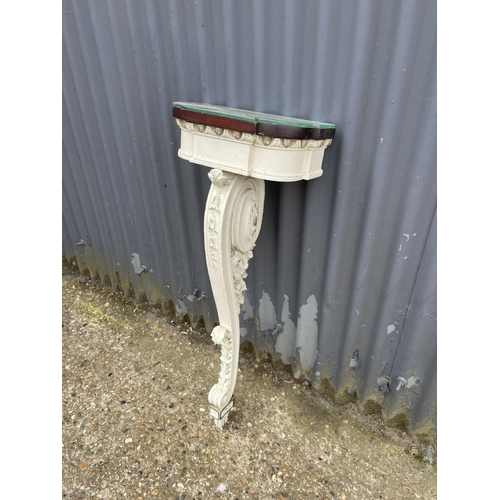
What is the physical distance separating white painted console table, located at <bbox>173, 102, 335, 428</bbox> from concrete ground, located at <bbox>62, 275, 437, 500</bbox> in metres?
0.51

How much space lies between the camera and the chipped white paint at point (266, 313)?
1752 millimetres

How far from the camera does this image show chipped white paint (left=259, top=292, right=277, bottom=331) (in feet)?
5.75

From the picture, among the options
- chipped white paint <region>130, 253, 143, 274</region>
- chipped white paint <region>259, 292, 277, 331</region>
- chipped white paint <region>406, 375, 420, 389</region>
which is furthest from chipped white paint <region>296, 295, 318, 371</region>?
chipped white paint <region>130, 253, 143, 274</region>

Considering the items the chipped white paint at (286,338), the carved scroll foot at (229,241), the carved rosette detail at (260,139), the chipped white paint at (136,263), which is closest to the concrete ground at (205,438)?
the chipped white paint at (286,338)

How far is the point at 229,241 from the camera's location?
124cm

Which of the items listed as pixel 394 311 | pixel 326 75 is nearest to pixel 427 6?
pixel 326 75

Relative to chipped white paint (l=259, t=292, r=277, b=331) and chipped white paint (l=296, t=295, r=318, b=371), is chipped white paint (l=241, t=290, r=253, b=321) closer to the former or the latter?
Result: chipped white paint (l=259, t=292, r=277, b=331)

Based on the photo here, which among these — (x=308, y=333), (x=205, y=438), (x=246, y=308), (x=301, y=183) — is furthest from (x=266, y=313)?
(x=301, y=183)

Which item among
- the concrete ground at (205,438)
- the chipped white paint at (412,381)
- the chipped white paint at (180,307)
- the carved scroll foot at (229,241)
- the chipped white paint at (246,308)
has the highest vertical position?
the carved scroll foot at (229,241)

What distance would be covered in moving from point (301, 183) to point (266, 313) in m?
0.71

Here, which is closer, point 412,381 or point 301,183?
point 301,183

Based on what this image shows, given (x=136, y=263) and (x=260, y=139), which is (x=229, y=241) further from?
(x=136, y=263)

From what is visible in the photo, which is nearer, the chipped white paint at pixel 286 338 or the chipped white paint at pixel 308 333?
the chipped white paint at pixel 308 333

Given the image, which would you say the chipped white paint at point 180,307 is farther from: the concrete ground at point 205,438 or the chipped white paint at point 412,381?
the chipped white paint at point 412,381
